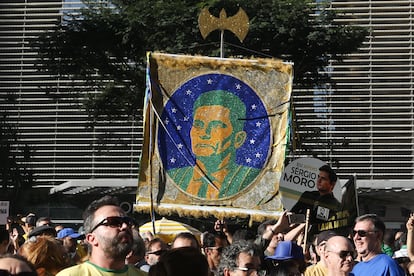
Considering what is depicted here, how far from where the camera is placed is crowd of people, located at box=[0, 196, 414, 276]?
4.59 meters

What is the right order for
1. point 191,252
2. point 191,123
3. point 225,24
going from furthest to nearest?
point 225,24 < point 191,123 < point 191,252

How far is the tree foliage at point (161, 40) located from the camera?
2494 centimetres

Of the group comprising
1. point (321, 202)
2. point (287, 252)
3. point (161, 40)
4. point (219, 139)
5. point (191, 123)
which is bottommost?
point (287, 252)

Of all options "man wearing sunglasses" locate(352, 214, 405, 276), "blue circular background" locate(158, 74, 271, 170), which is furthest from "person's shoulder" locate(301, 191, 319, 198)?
"blue circular background" locate(158, 74, 271, 170)

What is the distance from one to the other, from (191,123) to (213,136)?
360 millimetres

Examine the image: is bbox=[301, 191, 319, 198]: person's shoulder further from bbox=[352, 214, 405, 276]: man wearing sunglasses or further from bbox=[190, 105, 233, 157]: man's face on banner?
bbox=[190, 105, 233, 157]: man's face on banner

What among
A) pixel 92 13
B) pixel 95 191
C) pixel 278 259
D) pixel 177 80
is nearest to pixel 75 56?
pixel 92 13

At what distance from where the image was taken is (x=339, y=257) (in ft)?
23.7

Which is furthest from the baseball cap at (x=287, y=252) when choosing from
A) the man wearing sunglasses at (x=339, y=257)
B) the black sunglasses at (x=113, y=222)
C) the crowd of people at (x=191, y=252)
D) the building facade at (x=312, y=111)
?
the building facade at (x=312, y=111)

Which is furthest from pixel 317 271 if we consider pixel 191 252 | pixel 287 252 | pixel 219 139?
pixel 219 139

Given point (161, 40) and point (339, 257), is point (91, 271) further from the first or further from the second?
point (161, 40)

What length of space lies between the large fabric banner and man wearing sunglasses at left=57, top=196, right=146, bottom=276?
6.91 metres

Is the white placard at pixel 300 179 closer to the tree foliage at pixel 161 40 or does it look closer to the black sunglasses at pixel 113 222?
the black sunglasses at pixel 113 222

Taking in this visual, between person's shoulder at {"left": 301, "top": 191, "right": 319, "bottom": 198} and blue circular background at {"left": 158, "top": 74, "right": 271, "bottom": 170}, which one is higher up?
blue circular background at {"left": 158, "top": 74, "right": 271, "bottom": 170}
